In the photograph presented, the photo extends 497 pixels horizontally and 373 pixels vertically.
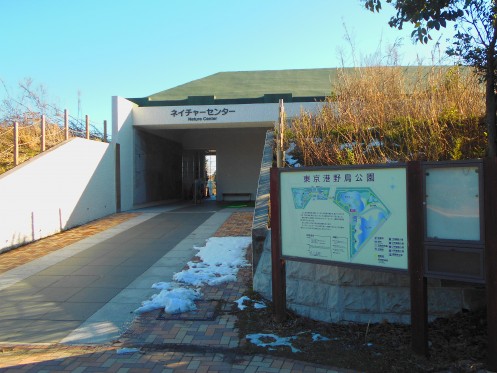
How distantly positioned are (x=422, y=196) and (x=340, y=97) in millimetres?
5536

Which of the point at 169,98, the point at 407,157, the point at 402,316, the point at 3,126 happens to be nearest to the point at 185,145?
the point at 169,98

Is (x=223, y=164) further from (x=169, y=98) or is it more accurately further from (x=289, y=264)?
(x=289, y=264)

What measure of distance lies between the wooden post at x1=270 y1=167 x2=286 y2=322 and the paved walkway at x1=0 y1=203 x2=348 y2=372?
53 centimetres

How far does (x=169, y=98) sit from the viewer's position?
19094 millimetres

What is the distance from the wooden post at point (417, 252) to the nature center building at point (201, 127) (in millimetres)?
8376

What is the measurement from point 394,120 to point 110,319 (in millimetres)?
5546

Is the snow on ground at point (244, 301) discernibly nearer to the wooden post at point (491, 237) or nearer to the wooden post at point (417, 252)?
the wooden post at point (417, 252)

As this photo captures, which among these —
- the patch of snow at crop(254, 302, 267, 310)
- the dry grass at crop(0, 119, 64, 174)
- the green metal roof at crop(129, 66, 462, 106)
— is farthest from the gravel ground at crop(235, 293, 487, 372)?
the green metal roof at crop(129, 66, 462, 106)

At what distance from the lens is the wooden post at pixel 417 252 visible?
3.51 m

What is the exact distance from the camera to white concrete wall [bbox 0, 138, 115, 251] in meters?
9.23

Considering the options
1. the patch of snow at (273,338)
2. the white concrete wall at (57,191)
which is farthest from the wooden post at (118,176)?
the patch of snow at (273,338)

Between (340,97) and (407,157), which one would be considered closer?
(407,157)

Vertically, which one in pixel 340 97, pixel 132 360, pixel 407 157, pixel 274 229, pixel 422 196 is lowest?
pixel 132 360

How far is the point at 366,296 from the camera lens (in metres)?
4.37
